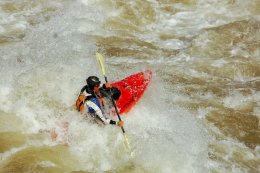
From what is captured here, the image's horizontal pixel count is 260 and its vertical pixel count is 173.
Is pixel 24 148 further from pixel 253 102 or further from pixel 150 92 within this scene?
pixel 253 102

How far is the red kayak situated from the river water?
0.16 meters

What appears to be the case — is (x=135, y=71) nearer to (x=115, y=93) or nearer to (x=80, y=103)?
(x=115, y=93)

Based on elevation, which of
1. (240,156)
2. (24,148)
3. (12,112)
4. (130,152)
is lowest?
(240,156)

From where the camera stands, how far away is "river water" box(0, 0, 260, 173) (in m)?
6.39

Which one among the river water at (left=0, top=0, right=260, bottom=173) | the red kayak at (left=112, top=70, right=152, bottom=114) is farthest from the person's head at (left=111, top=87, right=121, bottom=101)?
the river water at (left=0, top=0, right=260, bottom=173)

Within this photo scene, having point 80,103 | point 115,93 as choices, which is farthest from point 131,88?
point 80,103

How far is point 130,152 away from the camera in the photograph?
646 centimetres

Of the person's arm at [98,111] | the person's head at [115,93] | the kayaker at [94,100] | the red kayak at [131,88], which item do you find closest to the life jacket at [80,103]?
the kayaker at [94,100]

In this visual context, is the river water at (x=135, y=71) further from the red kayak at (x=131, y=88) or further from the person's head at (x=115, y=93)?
the person's head at (x=115, y=93)

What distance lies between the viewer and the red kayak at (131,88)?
7305 millimetres

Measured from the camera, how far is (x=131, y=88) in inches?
296

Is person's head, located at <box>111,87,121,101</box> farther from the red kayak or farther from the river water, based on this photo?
the river water

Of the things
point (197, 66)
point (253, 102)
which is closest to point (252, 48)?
point (197, 66)

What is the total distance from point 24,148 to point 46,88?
157 centimetres
